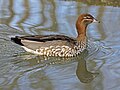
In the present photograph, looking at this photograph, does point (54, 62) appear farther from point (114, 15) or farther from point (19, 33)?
point (114, 15)

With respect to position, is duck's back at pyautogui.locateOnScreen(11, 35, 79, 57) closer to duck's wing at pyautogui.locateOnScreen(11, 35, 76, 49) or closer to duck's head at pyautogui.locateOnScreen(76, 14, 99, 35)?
duck's wing at pyautogui.locateOnScreen(11, 35, 76, 49)

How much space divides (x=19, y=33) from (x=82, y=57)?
187cm

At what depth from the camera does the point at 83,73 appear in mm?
7336

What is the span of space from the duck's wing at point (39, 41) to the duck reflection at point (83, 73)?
0.54 metres

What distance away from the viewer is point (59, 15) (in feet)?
36.3

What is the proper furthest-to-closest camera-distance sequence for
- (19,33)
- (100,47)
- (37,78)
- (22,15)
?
(22,15) → (19,33) → (100,47) → (37,78)

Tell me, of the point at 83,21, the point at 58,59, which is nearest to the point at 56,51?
the point at 58,59

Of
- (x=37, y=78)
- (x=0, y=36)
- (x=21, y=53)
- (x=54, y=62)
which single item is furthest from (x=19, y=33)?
(x=37, y=78)

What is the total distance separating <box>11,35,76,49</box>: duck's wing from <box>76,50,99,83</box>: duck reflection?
0.54 m

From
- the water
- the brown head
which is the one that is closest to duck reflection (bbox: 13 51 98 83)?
the water

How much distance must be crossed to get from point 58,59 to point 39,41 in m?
0.50

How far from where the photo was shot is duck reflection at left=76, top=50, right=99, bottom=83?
275 inches

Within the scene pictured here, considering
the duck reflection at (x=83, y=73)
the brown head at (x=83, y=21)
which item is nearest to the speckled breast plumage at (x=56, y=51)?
the duck reflection at (x=83, y=73)

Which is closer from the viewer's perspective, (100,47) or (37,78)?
(37,78)
